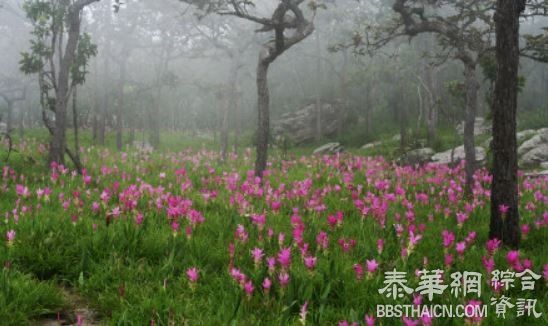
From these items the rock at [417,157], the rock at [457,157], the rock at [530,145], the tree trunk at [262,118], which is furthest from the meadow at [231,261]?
the rock at [530,145]

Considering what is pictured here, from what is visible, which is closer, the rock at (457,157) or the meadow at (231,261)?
the meadow at (231,261)

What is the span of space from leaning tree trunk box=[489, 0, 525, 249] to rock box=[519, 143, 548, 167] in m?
11.2

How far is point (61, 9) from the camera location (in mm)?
9812

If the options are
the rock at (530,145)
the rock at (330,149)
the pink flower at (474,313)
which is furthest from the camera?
the rock at (330,149)

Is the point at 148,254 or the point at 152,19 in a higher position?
the point at 152,19

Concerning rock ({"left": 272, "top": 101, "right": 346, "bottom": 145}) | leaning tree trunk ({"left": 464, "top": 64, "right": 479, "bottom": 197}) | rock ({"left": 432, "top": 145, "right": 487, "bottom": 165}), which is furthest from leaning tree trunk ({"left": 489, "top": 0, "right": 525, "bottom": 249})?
rock ({"left": 272, "top": 101, "right": 346, "bottom": 145})

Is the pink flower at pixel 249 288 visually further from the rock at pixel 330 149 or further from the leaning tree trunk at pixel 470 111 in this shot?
the rock at pixel 330 149

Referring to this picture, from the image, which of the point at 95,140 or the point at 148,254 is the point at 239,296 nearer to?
the point at 148,254

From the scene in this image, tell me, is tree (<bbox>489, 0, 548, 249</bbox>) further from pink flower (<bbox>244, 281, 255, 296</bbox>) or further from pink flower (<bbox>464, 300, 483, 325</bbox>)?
pink flower (<bbox>244, 281, 255, 296</bbox>)

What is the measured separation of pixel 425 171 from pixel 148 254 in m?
9.02

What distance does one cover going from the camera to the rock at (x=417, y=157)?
45.1ft

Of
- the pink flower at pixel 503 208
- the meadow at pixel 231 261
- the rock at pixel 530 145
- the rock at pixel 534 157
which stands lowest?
the meadow at pixel 231 261

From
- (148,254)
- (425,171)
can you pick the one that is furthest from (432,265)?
(425,171)

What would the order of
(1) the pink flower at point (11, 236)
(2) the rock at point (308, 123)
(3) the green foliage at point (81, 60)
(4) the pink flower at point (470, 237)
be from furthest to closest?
1. (2) the rock at point (308, 123)
2. (3) the green foliage at point (81, 60)
3. (4) the pink flower at point (470, 237)
4. (1) the pink flower at point (11, 236)
